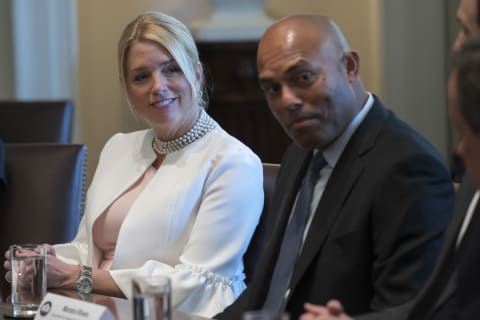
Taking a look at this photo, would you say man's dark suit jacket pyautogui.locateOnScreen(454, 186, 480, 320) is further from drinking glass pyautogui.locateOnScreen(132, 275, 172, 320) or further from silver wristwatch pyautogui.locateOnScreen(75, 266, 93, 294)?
silver wristwatch pyautogui.locateOnScreen(75, 266, 93, 294)

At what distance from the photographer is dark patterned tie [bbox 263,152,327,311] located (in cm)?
232

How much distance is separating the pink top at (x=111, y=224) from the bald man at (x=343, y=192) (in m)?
0.79

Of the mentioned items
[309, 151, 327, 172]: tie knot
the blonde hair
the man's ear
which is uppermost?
the man's ear

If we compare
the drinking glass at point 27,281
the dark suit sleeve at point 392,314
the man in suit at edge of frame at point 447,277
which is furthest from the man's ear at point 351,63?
the drinking glass at point 27,281

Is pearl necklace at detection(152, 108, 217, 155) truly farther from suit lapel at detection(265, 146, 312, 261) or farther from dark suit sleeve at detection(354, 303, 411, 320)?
dark suit sleeve at detection(354, 303, 411, 320)

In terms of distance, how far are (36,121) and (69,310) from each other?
233 cm

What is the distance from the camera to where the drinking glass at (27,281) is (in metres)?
2.38

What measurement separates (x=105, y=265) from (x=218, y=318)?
696 mm

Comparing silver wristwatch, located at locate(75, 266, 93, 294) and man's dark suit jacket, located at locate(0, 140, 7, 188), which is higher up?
man's dark suit jacket, located at locate(0, 140, 7, 188)

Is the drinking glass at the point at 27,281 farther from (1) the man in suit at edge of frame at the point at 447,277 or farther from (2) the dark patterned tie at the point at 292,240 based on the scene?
(1) the man in suit at edge of frame at the point at 447,277

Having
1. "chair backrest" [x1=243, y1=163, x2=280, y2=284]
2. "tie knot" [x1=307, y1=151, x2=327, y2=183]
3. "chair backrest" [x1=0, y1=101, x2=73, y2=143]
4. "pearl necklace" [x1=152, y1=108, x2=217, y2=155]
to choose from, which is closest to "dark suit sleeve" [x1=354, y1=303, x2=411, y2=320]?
"tie knot" [x1=307, y1=151, x2=327, y2=183]

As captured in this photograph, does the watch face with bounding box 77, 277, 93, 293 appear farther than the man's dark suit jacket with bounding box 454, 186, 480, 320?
Yes

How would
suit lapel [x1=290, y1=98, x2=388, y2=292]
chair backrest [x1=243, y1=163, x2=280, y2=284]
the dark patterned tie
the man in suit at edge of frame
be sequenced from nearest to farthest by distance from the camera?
the man in suit at edge of frame → suit lapel [x1=290, y1=98, x2=388, y2=292] → the dark patterned tie → chair backrest [x1=243, y1=163, x2=280, y2=284]

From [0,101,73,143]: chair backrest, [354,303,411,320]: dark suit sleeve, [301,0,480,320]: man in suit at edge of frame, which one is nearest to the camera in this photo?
[301,0,480,320]: man in suit at edge of frame
